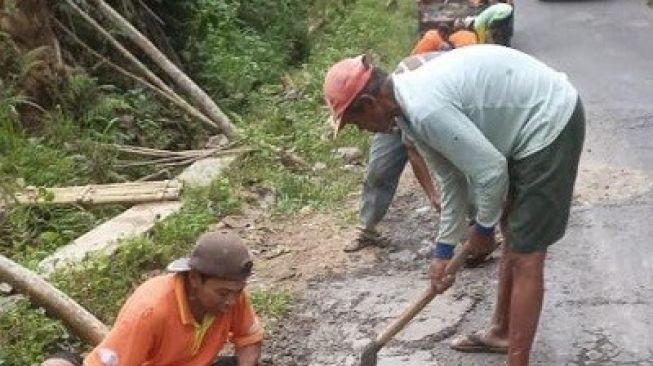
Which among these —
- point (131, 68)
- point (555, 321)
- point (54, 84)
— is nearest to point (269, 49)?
point (131, 68)

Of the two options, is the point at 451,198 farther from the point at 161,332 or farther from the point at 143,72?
the point at 143,72

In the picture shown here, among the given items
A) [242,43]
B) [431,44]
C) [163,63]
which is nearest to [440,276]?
[431,44]

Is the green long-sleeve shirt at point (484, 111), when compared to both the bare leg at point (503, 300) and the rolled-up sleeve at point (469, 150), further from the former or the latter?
the bare leg at point (503, 300)

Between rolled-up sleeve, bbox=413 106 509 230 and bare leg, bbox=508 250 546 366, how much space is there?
0.36 meters

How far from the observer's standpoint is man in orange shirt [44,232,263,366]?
144 inches

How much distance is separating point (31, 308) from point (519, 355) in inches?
98.9

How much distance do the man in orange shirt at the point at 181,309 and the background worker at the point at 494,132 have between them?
0.75m

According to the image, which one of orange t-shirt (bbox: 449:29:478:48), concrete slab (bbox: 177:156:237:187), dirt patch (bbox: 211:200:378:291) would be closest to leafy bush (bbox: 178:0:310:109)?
concrete slab (bbox: 177:156:237:187)

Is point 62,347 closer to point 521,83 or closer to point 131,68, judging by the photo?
point 521,83

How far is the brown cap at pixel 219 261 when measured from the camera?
3.65 metres

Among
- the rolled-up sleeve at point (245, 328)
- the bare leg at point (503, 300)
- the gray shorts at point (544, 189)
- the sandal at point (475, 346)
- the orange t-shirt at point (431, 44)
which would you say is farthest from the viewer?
the orange t-shirt at point (431, 44)

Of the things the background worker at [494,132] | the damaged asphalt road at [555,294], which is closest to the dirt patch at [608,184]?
the damaged asphalt road at [555,294]

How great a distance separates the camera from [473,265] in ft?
19.7

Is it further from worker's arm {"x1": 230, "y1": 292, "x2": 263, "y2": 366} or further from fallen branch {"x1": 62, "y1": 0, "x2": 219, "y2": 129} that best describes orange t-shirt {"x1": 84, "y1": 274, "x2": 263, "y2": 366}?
fallen branch {"x1": 62, "y1": 0, "x2": 219, "y2": 129}
